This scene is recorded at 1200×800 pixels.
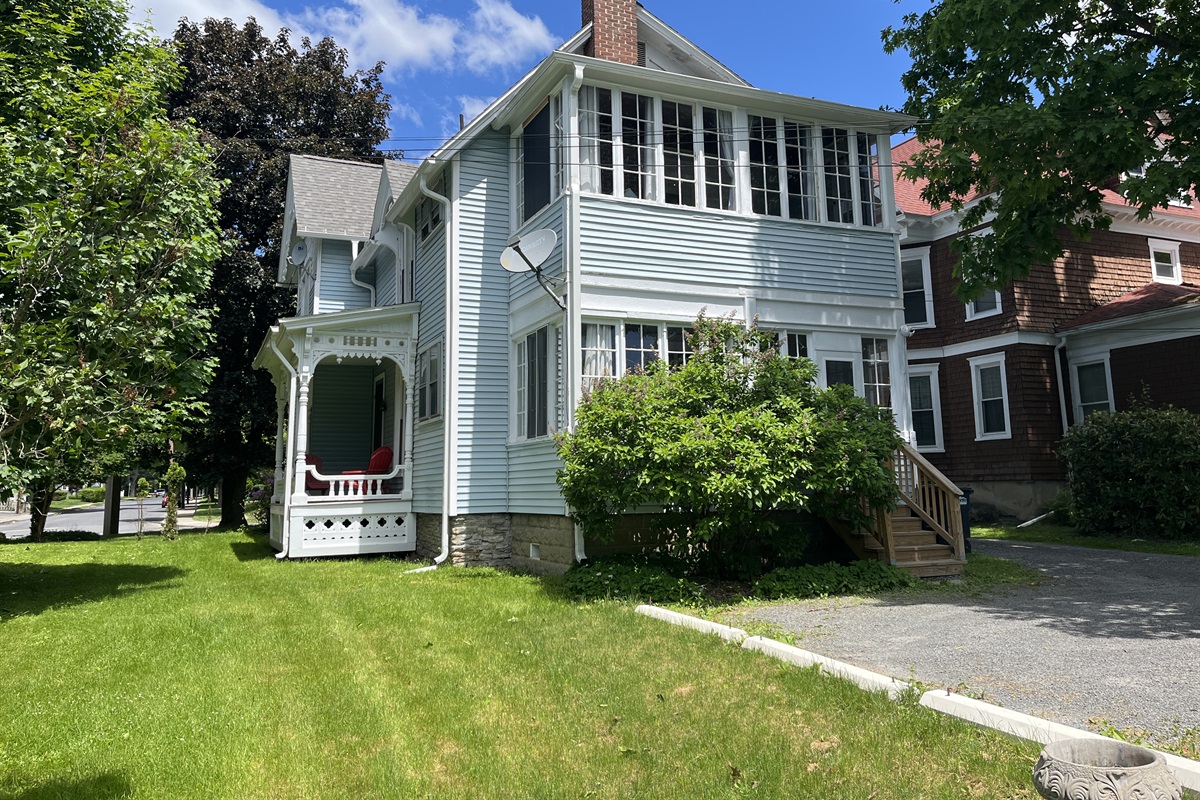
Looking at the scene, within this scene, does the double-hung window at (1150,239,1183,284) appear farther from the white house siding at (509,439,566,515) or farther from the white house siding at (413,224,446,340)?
the white house siding at (413,224,446,340)

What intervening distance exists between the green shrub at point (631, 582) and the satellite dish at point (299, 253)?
1255 centimetres

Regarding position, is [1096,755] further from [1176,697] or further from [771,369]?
[771,369]

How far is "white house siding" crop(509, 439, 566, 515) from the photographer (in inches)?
446

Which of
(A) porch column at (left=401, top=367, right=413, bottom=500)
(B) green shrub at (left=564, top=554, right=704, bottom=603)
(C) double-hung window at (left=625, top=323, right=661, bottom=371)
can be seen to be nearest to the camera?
(B) green shrub at (left=564, top=554, right=704, bottom=603)

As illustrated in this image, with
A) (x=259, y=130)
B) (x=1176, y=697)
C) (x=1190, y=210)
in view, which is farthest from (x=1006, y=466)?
(x=259, y=130)

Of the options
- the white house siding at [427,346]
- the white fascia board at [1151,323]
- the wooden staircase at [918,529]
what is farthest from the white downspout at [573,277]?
the white fascia board at [1151,323]

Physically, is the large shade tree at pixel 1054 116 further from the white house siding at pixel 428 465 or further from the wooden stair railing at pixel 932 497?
the white house siding at pixel 428 465

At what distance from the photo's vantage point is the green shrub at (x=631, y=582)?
352 inches

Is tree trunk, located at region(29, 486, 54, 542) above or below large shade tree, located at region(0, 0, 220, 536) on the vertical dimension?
below

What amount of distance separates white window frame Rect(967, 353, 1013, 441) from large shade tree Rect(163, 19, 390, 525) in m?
18.0

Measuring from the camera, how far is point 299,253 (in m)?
19.3

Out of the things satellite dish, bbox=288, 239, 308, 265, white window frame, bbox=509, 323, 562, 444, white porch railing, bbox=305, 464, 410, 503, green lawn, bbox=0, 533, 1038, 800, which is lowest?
green lawn, bbox=0, 533, 1038, 800

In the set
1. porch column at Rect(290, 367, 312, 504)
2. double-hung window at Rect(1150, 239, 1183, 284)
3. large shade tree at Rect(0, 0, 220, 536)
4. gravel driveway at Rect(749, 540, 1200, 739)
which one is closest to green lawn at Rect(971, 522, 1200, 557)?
gravel driveway at Rect(749, 540, 1200, 739)

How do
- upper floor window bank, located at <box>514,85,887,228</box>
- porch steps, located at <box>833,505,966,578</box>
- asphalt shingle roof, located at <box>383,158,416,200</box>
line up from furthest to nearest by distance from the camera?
asphalt shingle roof, located at <box>383,158,416,200</box> < upper floor window bank, located at <box>514,85,887,228</box> < porch steps, located at <box>833,505,966,578</box>
